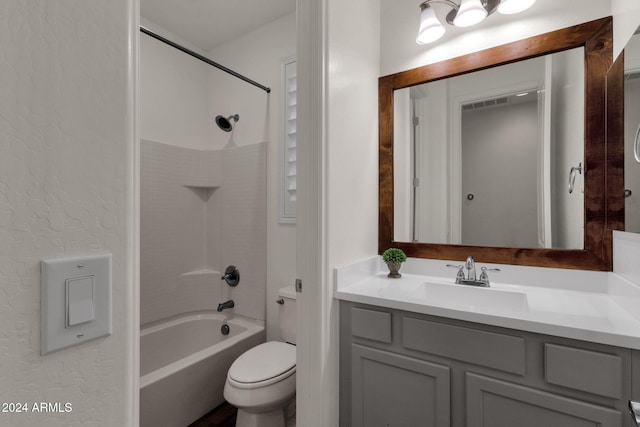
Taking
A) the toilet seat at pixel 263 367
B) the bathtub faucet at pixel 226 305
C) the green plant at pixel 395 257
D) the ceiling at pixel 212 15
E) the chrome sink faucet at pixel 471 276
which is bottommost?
the toilet seat at pixel 263 367

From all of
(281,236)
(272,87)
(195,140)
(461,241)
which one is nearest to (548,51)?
(461,241)

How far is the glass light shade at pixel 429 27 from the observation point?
1.49 meters

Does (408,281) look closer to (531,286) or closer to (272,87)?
(531,286)

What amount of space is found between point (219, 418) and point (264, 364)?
1.69ft

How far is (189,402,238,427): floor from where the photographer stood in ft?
5.41

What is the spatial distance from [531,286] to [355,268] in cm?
80

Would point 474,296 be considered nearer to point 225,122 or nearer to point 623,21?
point 623,21

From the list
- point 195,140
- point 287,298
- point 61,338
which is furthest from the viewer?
point 195,140

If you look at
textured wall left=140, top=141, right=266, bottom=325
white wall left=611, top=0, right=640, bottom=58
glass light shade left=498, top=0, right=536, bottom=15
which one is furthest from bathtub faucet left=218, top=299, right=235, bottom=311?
white wall left=611, top=0, right=640, bottom=58

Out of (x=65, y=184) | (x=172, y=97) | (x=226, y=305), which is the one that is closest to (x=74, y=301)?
(x=65, y=184)

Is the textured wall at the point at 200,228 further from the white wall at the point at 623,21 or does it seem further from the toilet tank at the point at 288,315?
the white wall at the point at 623,21

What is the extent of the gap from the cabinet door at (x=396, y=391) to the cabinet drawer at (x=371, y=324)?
0.06 meters

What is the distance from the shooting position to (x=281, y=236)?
6.97ft

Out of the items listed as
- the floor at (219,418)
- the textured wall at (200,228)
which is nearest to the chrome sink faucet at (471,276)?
the textured wall at (200,228)
